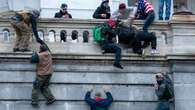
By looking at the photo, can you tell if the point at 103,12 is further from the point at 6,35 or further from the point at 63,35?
the point at 6,35

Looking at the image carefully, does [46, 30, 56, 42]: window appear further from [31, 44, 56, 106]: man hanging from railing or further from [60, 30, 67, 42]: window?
[31, 44, 56, 106]: man hanging from railing

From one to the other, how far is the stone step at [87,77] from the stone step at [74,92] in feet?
0.42

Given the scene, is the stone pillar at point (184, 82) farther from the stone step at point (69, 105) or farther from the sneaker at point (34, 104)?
the sneaker at point (34, 104)

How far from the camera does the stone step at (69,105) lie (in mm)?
31203

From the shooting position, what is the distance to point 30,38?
31797mm

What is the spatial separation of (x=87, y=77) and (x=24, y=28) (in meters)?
2.53

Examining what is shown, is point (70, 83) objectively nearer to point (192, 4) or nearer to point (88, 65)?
point (88, 65)

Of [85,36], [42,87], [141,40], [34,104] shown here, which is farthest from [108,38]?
[34,104]

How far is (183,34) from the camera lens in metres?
32.2

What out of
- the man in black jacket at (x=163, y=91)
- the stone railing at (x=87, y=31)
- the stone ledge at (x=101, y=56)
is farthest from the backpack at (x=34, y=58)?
the man in black jacket at (x=163, y=91)

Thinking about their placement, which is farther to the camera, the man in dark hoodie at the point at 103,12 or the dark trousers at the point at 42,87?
the man in dark hoodie at the point at 103,12

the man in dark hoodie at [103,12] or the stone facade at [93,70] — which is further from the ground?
the man in dark hoodie at [103,12]

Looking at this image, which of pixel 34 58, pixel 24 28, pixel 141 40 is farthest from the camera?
pixel 141 40

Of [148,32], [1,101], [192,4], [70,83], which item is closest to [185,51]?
[148,32]
